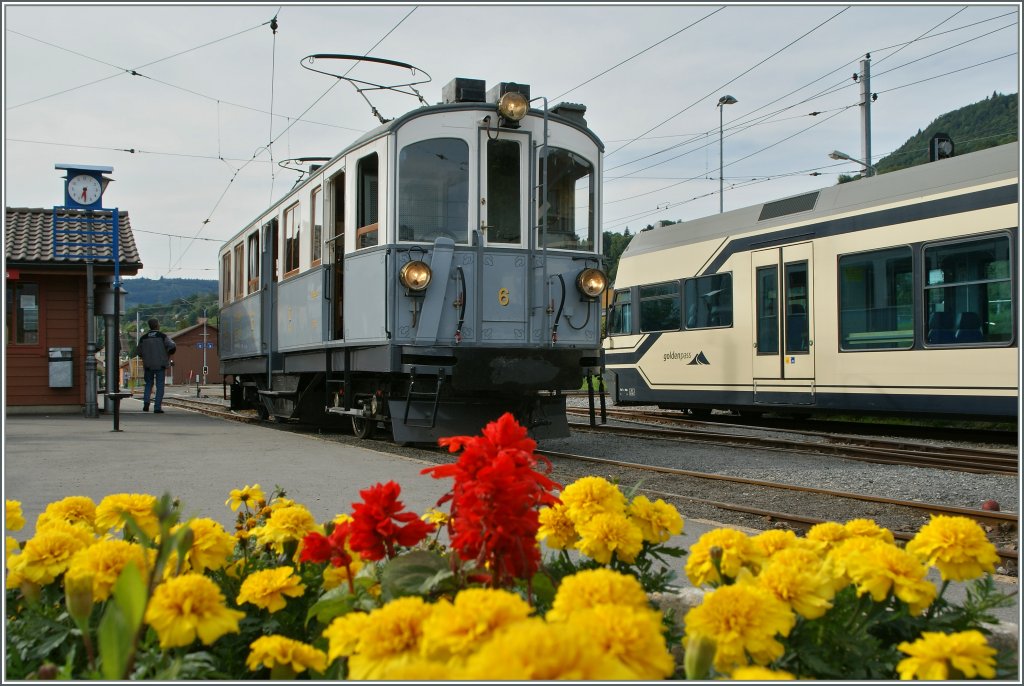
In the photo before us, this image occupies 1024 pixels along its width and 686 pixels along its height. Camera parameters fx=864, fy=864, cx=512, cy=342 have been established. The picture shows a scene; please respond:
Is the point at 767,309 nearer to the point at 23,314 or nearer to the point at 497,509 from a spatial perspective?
the point at 497,509

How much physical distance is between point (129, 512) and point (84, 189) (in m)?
16.4

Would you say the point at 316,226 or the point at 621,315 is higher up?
the point at 316,226

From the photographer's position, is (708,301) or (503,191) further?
(708,301)

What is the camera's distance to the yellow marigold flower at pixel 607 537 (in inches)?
83.0

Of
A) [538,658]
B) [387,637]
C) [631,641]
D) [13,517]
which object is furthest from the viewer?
[13,517]

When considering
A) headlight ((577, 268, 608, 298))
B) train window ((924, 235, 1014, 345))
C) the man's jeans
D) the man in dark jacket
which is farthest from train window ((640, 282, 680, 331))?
the man's jeans


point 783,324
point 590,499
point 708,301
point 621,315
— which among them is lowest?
point 590,499

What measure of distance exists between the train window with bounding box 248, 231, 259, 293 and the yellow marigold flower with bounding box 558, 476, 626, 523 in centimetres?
1450

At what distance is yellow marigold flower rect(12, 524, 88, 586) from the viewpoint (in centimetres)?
213

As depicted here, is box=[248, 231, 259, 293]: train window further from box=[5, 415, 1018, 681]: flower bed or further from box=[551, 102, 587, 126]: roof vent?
box=[5, 415, 1018, 681]: flower bed

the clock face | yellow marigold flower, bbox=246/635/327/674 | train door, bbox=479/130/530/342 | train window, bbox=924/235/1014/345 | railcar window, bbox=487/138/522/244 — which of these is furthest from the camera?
the clock face

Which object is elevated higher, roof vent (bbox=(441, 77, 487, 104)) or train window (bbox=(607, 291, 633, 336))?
roof vent (bbox=(441, 77, 487, 104))

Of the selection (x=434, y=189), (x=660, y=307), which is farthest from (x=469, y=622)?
(x=660, y=307)

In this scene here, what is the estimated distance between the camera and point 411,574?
1.89 m
